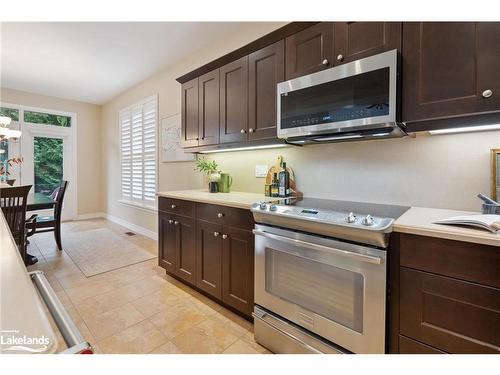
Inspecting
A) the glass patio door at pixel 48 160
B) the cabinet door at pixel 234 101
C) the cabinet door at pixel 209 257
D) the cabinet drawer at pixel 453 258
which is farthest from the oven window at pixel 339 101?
the glass patio door at pixel 48 160

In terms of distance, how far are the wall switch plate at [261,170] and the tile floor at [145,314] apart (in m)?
1.28

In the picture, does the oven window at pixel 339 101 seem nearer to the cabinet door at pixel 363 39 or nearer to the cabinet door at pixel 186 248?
the cabinet door at pixel 363 39

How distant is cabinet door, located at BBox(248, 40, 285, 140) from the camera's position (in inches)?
72.6

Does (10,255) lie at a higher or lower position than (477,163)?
lower

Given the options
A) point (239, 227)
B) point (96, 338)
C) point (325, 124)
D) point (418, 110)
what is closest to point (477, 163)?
point (418, 110)

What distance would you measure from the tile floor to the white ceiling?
2.78 m

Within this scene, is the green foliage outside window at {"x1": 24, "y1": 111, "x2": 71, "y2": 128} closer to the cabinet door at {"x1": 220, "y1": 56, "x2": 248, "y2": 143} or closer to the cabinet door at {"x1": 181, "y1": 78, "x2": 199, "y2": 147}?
the cabinet door at {"x1": 181, "y1": 78, "x2": 199, "y2": 147}

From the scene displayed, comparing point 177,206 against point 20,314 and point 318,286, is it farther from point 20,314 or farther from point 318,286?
point 20,314

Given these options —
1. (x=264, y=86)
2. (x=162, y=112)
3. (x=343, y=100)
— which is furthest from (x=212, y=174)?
→ (x=162, y=112)

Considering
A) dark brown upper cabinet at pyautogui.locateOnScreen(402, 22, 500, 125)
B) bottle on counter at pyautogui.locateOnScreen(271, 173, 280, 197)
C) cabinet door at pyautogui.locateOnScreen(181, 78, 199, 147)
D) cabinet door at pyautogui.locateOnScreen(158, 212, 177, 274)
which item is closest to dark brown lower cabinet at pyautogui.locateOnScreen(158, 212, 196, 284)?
cabinet door at pyautogui.locateOnScreen(158, 212, 177, 274)

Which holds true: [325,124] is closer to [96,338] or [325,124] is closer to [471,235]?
[471,235]

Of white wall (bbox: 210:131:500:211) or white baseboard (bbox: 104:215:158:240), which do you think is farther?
white baseboard (bbox: 104:215:158:240)
